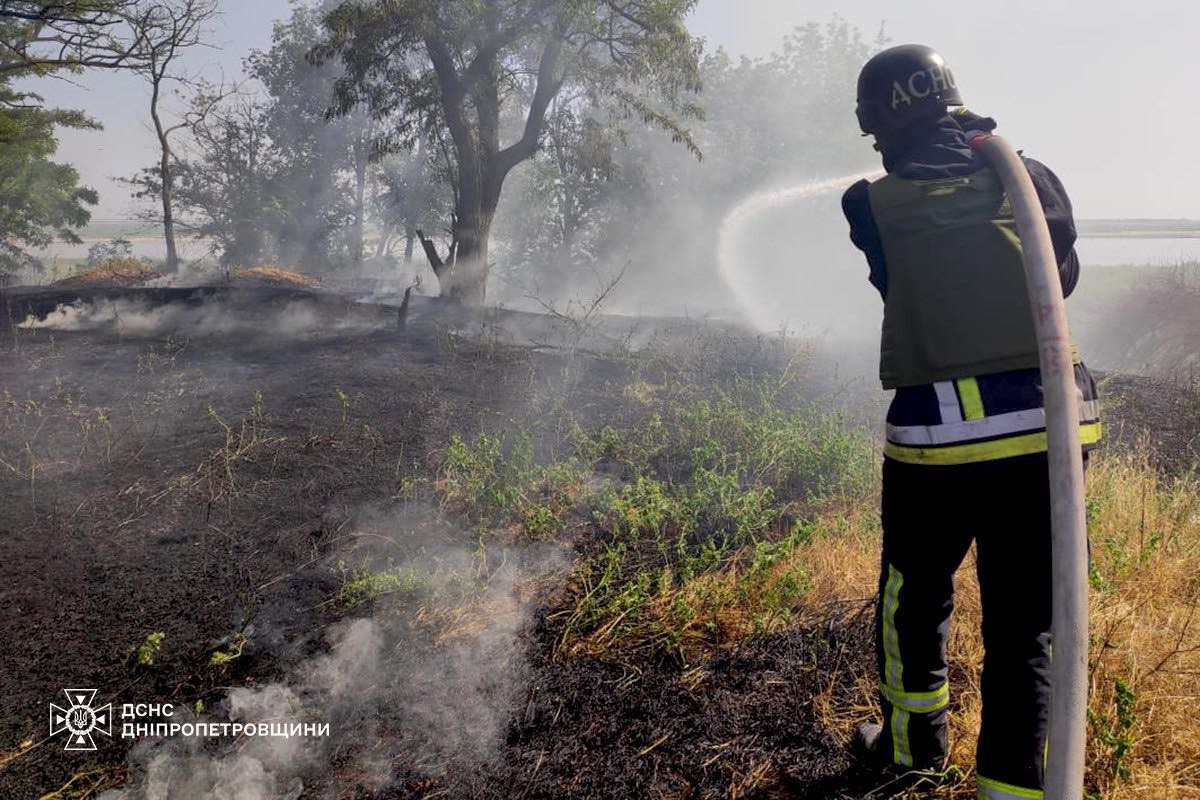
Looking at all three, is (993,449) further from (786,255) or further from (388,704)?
(786,255)

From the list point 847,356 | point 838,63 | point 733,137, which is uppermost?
point 838,63

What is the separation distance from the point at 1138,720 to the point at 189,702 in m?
3.10

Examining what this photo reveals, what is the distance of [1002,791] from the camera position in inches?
65.1

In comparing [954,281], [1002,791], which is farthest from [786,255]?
[1002,791]

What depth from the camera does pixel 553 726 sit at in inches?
86.7

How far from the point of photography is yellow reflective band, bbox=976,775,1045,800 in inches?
64.2

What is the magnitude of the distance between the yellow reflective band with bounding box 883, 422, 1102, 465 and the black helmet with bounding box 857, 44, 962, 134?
3.28 ft

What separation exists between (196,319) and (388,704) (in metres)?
9.16

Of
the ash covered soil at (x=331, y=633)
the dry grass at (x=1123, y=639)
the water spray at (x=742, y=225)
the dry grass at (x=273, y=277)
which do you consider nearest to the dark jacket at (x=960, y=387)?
the dry grass at (x=1123, y=639)

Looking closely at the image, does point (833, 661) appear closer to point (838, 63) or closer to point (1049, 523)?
point (1049, 523)

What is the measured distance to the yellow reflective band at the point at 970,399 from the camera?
1.70 meters

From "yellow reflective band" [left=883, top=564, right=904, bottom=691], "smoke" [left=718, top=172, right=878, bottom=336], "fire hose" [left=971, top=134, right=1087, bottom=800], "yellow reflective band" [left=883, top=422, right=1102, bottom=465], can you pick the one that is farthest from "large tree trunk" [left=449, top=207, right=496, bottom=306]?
"smoke" [left=718, top=172, right=878, bottom=336]

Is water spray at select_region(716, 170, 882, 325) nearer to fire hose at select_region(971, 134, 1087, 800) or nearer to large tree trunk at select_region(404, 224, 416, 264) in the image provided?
large tree trunk at select_region(404, 224, 416, 264)

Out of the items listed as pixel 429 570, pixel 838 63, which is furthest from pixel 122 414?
pixel 838 63
